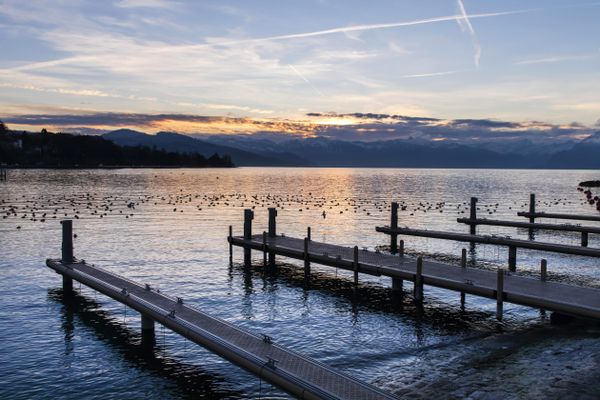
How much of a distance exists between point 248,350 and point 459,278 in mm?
11464

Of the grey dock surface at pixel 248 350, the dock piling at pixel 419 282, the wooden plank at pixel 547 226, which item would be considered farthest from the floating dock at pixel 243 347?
the wooden plank at pixel 547 226

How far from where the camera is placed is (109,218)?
189 feet

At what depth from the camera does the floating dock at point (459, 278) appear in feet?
62.7

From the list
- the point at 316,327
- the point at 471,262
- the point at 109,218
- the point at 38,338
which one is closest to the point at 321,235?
the point at 471,262

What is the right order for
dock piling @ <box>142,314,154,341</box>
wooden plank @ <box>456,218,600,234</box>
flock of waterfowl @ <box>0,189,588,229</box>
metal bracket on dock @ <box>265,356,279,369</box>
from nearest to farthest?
metal bracket on dock @ <box>265,356,279,369</box> → dock piling @ <box>142,314,154,341</box> → wooden plank @ <box>456,218,600,234</box> → flock of waterfowl @ <box>0,189,588,229</box>

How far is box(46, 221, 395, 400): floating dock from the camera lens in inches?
487

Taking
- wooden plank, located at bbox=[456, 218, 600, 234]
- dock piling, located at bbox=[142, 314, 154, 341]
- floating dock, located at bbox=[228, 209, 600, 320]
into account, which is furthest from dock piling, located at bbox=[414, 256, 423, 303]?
wooden plank, located at bbox=[456, 218, 600, 234]

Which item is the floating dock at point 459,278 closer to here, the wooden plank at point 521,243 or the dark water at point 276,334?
the dark water at point 276,334

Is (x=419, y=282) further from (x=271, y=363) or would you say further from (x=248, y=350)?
(x=271, y=363)

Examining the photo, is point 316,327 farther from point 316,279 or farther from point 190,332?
point 316,279

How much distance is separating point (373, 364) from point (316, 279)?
1246 centimetres

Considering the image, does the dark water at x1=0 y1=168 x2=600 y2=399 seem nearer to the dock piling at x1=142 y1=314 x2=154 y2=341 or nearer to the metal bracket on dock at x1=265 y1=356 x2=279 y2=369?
the dock piling at x1=142 y1=314 x2=154 y2=341

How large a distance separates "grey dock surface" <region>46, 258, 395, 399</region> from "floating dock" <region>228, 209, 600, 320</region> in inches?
373

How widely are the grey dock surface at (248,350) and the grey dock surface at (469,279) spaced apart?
9.44 m
